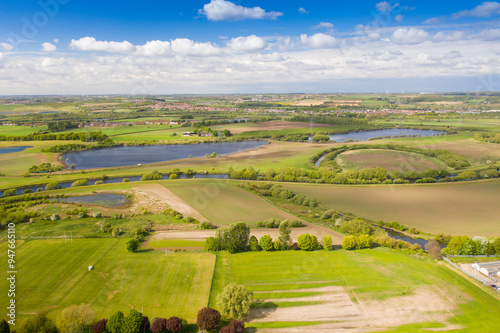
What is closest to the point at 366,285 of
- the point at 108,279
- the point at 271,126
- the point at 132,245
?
the point at 108,279

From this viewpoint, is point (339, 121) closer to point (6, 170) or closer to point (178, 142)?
point (178, 142)

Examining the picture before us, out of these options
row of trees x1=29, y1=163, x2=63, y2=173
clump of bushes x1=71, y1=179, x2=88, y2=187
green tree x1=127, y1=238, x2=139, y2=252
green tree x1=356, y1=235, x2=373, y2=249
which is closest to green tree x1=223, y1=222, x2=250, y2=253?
green tree x1=127, y1=238, x2=139, y2=252

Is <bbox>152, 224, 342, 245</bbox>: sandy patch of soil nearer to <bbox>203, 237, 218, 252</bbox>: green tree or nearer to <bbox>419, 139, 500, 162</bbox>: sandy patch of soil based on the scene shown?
<bbox>203, 237, 218, 252</bbox>: green tree

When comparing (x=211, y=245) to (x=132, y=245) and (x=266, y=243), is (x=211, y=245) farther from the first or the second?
(x=132, y=245)

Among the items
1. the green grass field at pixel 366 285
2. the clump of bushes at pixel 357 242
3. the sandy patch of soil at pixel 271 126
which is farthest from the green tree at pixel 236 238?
the sandy patch of soil at pixel 271 126

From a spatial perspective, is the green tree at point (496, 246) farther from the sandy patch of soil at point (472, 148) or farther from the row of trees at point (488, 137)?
the row of trees at point (488, 137)
